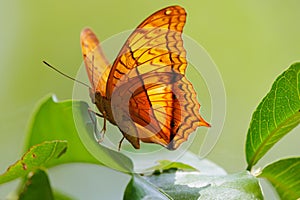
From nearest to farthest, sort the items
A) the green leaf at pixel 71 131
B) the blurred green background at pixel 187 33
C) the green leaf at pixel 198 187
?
the green leaf at pixel 198 187
the green leaf at pixel 71 131
the blurred green background at pixel 187 33

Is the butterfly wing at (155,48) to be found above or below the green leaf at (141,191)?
above

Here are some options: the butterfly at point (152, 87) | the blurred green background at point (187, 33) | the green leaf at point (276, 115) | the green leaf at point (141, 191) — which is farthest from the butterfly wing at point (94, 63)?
the blurred green background at point (187, 33)

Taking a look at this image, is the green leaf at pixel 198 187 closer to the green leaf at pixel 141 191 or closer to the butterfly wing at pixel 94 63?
the green leaf at pixel 141 191

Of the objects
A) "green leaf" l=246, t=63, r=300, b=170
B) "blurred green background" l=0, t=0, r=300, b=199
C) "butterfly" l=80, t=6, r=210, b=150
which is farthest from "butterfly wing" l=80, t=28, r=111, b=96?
"blurred green background" l=0, t=0, r=300, b=199

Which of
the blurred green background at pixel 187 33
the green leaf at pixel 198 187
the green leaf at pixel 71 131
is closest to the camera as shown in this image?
the green leaf at pixel 198 187

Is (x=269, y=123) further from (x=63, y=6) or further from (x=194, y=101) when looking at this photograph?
Result: (x=63, y=6)

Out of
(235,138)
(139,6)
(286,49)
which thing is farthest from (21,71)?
(286,49)
